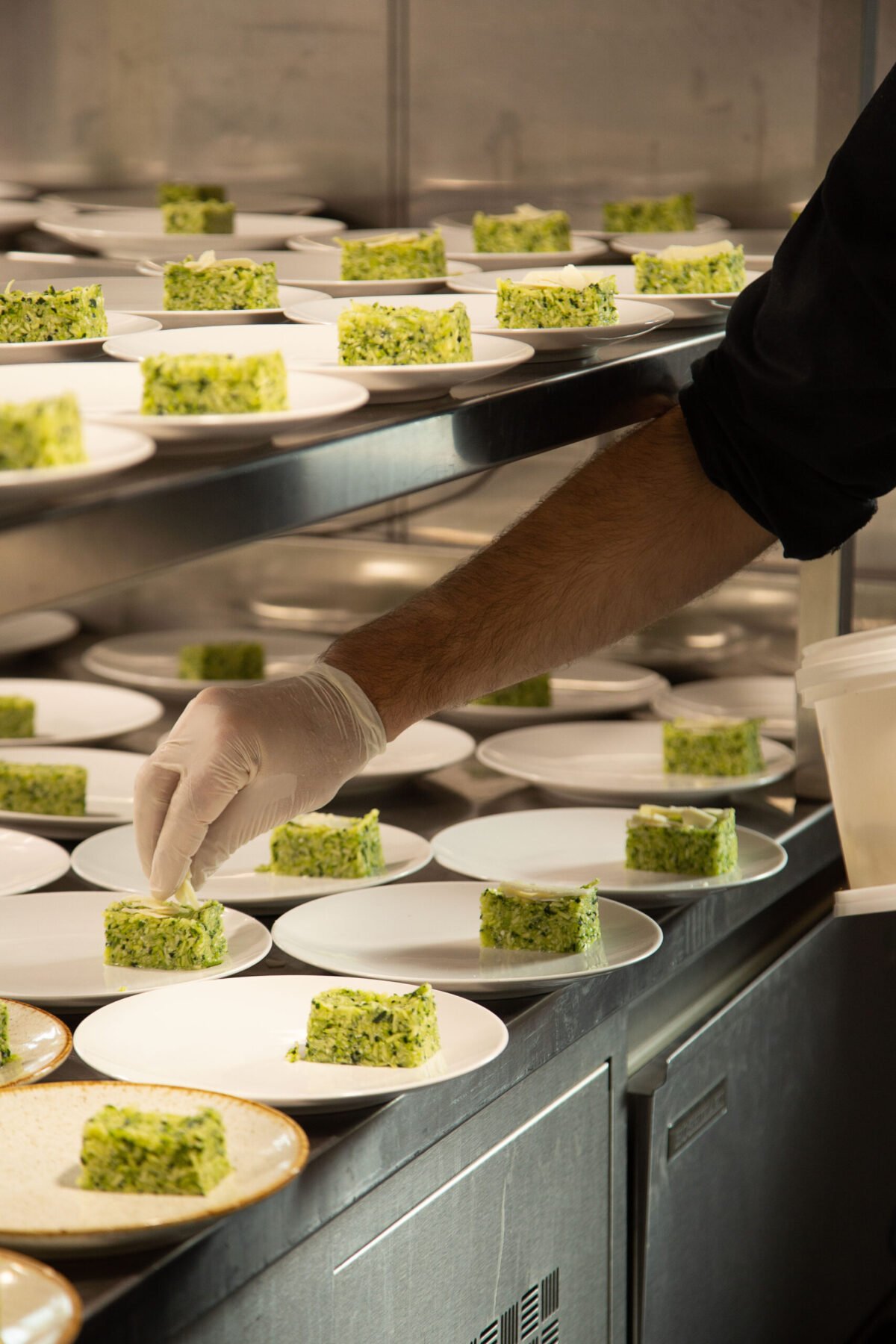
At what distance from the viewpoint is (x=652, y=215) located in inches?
96.6

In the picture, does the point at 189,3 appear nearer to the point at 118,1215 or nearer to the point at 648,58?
the point at 648,58

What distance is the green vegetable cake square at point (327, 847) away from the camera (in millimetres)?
1734

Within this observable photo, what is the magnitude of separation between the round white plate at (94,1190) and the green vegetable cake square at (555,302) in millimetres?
725

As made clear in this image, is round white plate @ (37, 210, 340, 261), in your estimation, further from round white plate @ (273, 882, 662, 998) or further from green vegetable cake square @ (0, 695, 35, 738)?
round white plate @ (273, 882, 662, 998)

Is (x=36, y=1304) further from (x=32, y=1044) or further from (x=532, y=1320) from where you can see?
(x=532, y=1320)

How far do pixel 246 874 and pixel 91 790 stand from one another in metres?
0.37

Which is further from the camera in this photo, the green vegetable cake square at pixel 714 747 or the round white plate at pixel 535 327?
the green vegetable cake square at pixel 714 747

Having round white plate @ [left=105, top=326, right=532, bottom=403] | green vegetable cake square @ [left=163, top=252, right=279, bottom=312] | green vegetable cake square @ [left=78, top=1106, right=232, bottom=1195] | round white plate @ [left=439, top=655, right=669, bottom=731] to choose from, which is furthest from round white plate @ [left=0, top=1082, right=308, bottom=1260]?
round white plate @ [left=439, top=655, right=669, bottom=731]

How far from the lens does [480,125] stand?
8.87 feet

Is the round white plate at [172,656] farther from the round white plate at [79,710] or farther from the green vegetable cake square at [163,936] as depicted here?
the green vegetable cake square at [163,936]

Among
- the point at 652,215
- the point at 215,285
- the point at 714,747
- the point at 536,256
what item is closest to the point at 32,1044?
the point at 215,285

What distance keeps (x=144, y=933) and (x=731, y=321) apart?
30.4 inches

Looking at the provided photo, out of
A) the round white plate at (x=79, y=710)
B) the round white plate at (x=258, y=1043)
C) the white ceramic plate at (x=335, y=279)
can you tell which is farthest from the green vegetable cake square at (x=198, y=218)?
the round white plate at (x=258, y=1043)

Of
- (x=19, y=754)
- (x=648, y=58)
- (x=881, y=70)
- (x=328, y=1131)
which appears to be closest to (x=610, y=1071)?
(x=328, y=1131)
